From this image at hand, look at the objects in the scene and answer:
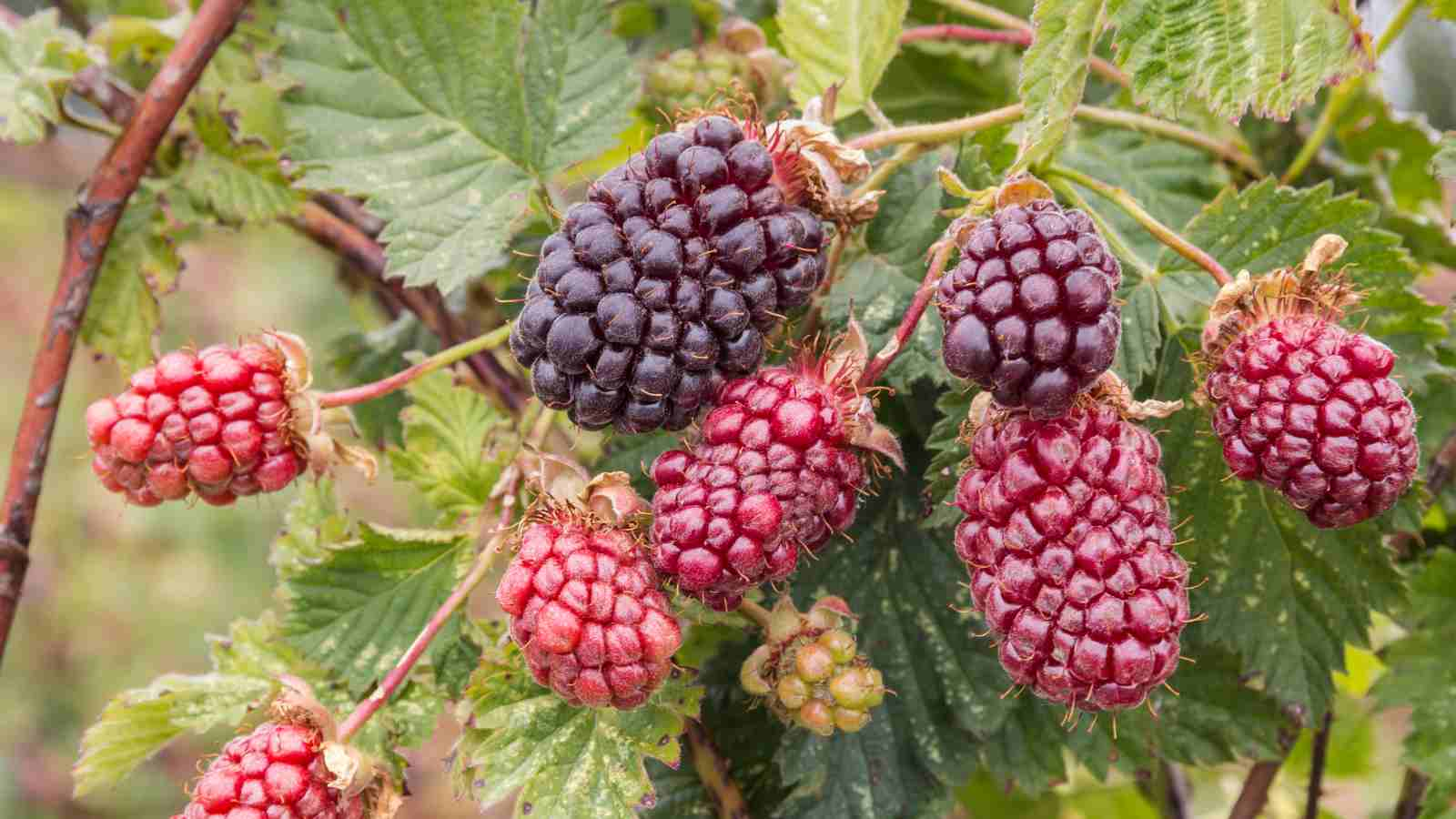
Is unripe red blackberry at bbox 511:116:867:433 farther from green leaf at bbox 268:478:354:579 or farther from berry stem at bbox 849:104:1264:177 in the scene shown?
green leaf at bbox 268:478:354:579

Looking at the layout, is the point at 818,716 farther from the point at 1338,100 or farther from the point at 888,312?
the point at 1338,100

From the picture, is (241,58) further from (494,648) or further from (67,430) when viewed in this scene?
(67,430)

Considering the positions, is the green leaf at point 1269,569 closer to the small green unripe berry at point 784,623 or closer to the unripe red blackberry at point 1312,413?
the unripe red blackberry at point 1312,413

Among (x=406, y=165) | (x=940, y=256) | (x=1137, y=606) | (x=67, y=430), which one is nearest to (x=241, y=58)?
(x=406, y=165)

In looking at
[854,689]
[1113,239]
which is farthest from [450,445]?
[1113,239]

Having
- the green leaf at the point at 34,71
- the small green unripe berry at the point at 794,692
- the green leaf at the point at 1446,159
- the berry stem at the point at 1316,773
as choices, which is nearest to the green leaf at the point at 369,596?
the small green unripe berry at the point at 794,692
